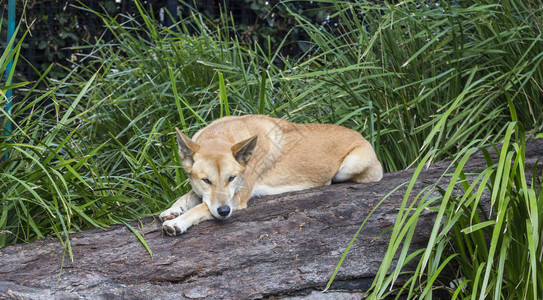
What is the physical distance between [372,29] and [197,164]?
241 cm

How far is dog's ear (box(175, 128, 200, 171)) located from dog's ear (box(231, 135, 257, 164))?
24 cm

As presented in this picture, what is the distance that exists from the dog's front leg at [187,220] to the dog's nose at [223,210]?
11 cm

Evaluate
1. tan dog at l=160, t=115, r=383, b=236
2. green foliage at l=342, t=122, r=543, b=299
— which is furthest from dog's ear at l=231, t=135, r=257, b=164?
green foliage at l=342, t=122, r=543, b=299

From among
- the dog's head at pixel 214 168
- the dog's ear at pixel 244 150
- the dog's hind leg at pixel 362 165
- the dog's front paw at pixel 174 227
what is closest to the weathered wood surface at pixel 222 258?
the dog's front paw at pixel 174 227

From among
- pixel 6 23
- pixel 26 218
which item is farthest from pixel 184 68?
pixel 26 218

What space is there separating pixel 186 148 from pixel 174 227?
0.53 metres

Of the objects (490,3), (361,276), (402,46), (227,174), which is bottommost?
(361,276)

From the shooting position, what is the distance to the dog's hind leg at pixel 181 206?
4.09 metres

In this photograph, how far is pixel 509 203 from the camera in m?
3.40

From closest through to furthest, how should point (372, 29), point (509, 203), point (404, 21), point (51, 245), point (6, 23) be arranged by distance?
point (509, 203), point (51, 245), point (6, 23), point (404, 21), point (372, 29)

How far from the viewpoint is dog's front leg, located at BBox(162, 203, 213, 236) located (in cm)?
380

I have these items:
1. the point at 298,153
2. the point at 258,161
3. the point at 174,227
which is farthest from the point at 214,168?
the point at 298,153

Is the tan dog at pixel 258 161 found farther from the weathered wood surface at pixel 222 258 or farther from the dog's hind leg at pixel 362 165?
the weathered wood surface at pixel 222 258

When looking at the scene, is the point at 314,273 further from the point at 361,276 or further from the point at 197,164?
the point at 197,164
